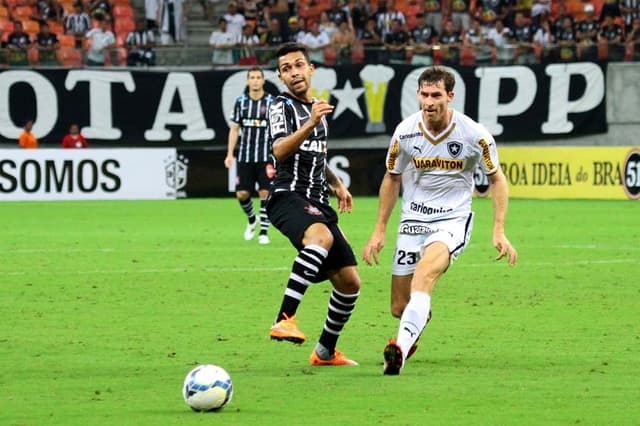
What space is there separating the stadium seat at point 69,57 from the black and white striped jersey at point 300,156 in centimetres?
2406

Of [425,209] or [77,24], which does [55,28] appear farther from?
[425,209]

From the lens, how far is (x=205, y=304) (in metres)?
12.7

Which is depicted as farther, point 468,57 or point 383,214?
point 468,57

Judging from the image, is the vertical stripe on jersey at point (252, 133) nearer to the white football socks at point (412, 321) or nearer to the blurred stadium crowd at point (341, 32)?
the white football socks at point (412, 321)

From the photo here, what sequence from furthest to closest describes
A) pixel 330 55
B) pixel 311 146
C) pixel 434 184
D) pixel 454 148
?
pixel 330 55 → pixel 311 146 → pixel 434 184 → pixel 454 148

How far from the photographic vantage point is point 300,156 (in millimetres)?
9258

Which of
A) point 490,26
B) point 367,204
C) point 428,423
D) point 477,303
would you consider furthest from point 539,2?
point 428,423

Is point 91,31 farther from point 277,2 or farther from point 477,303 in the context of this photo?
point 477,303

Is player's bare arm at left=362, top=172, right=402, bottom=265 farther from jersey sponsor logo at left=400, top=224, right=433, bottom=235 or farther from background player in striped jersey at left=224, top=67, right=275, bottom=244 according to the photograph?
background player in striped jersey at left=224, top=67, right=275, bottom=244

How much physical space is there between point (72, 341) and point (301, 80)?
2.66 meters

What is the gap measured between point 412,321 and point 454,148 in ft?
4.09

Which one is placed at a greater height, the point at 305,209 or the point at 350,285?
the point at 305,209

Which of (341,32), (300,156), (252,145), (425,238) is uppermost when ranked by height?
(300,156)

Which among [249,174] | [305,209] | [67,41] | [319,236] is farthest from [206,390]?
[67,41]
